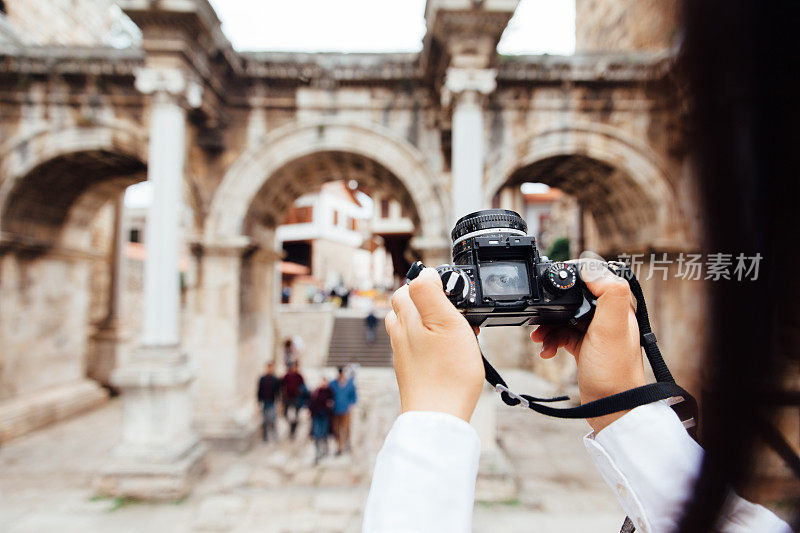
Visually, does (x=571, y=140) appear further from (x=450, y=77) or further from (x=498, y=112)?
(x=450, y=77)

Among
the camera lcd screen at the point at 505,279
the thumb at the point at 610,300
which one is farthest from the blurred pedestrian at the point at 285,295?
the thumb at the point at 610,300

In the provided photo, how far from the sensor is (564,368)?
11312 mm

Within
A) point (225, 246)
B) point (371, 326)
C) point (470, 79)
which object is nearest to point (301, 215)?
point (371, 326)

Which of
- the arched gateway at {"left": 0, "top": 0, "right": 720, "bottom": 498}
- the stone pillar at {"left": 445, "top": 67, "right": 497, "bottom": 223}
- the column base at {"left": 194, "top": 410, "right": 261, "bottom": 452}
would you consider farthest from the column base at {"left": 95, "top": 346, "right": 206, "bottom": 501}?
the stone pillar at {"left": 445, "top": 67, "right": 497, "bottom": 223}

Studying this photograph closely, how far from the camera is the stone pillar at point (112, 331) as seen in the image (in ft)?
36.4

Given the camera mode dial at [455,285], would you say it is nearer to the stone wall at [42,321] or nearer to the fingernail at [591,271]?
the fingernail at [591,271]

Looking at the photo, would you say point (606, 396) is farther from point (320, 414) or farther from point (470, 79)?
point (320, 414)

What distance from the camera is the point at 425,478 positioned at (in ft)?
2.46

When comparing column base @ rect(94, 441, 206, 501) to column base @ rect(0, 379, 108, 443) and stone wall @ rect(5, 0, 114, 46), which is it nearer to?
column base @ rect(0, 379, 108, 443)

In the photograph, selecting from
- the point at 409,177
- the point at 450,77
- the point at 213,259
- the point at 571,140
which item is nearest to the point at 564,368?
the point at 571,140

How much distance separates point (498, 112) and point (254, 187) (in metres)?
4.56

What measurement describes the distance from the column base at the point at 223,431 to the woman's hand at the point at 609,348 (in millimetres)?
7476

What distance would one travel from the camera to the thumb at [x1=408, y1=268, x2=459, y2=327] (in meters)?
0.90

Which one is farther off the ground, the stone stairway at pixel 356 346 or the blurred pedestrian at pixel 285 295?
the blurred pedestrian at pixel 285 295
